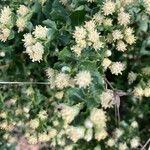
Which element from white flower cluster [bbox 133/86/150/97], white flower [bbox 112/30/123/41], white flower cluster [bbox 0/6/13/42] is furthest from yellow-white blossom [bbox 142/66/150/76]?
white flower cluster [bbox 0/6/13/42]

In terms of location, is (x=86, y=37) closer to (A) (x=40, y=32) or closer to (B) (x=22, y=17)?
(A) (x=40, y=32)

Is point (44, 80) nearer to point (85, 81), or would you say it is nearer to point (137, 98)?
point (137, 98)

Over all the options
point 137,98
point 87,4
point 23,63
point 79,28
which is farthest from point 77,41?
point 137,98

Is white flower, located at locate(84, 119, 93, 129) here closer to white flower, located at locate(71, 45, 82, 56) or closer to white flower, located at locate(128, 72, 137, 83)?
white flower, located at locate(71, 45, 82, 56)

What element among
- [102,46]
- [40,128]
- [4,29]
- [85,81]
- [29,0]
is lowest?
[40,128]

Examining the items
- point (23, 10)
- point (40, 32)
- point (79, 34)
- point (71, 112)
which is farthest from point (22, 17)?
point (71, 112)

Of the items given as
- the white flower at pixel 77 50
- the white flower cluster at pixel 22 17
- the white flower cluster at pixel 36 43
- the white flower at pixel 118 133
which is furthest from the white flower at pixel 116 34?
the white flower at pixel 118 133

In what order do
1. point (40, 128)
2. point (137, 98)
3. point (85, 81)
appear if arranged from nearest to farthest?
point (85, 81) < point (40, 128) < point (137, 98)

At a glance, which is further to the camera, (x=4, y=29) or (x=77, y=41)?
(x=4, y=29)
